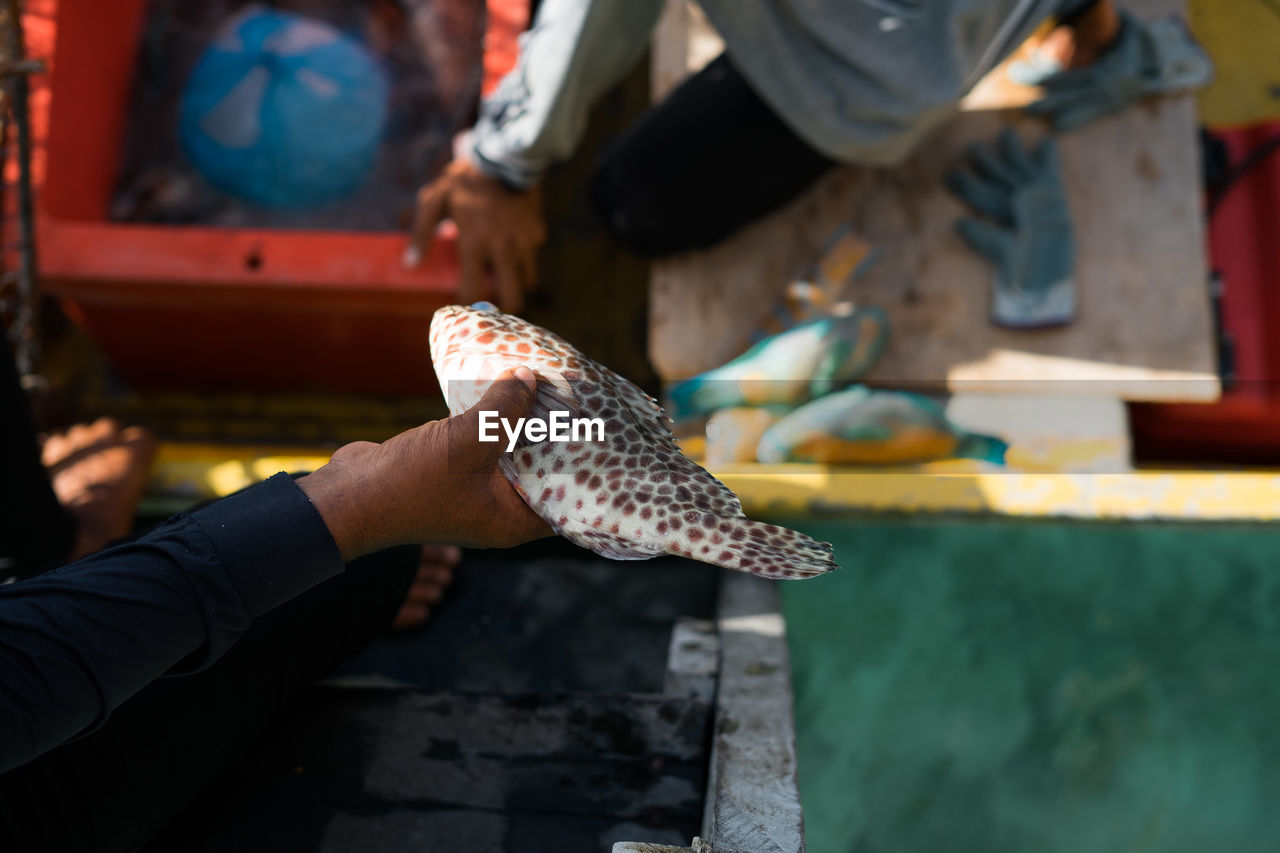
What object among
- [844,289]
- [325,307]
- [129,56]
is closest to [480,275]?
[325,307]

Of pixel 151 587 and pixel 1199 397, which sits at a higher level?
pixel 151 587

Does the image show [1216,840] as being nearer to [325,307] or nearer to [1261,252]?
[1261,252]

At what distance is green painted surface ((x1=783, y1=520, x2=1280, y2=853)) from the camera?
163 centimetres

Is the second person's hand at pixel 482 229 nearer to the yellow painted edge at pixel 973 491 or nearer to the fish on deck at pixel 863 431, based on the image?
the yellow painted edge at pixel 973 491

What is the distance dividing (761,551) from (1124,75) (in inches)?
75.8

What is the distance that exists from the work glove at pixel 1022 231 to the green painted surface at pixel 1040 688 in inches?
25.0

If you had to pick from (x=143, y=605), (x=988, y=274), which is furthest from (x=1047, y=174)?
(x=143, y=605)

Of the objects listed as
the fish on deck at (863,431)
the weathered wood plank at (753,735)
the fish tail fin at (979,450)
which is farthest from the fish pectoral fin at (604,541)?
the fish tail fin at (979,450)

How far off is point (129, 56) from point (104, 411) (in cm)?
107

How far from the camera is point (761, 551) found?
926 mm

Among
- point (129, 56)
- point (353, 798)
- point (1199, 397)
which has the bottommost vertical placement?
point (353, 798)

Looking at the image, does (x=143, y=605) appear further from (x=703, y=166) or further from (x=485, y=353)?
(x=703, y=166)

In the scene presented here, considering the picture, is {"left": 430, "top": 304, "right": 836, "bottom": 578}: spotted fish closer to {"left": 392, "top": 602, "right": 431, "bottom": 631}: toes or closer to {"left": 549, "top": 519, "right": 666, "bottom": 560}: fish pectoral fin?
{"left": 549, "top": 519, "right": 666, "bottom": 560}: fish pectoral fin

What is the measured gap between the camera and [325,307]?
2180 mm
